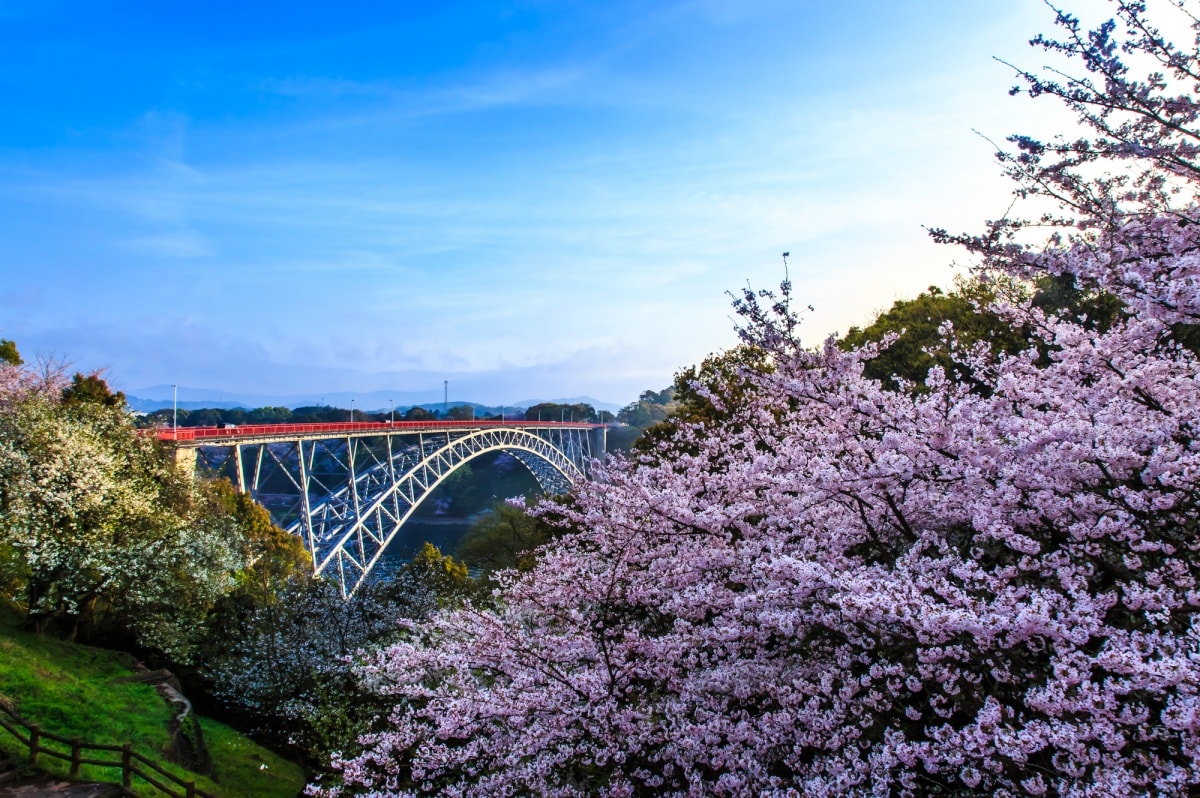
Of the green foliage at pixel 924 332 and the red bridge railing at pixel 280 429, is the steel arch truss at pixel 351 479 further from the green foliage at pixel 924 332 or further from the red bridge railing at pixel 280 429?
the green foliage at pixel 924 332

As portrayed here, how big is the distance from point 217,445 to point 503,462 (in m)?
77.1

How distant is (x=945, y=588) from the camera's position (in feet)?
13.5

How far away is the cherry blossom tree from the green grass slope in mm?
7424

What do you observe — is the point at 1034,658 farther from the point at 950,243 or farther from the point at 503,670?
the point at 503,670

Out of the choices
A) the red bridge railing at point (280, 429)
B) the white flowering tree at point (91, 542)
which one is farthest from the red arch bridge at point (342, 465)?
the white flowering tree at point (91, 542)

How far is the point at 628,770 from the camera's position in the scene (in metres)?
6.04

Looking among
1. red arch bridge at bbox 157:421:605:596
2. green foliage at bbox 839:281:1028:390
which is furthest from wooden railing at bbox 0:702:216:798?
green foliage at bbox 839:281:1028:390

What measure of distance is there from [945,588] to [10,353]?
31.0m

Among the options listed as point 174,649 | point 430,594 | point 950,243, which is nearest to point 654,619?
point 950,243

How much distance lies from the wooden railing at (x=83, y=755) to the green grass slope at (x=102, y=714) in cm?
16

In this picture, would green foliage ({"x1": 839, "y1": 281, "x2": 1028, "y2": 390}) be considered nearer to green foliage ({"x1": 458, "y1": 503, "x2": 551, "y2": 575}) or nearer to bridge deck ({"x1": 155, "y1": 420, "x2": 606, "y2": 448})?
green foliage ({"x1": 458, "y1": 503, "x2": 551, "y2": 575})

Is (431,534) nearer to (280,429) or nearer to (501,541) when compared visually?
(501,541)

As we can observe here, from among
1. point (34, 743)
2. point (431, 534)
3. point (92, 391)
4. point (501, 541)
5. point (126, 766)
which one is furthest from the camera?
point (431, 534)

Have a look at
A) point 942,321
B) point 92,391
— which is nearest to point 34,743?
point 92,391
